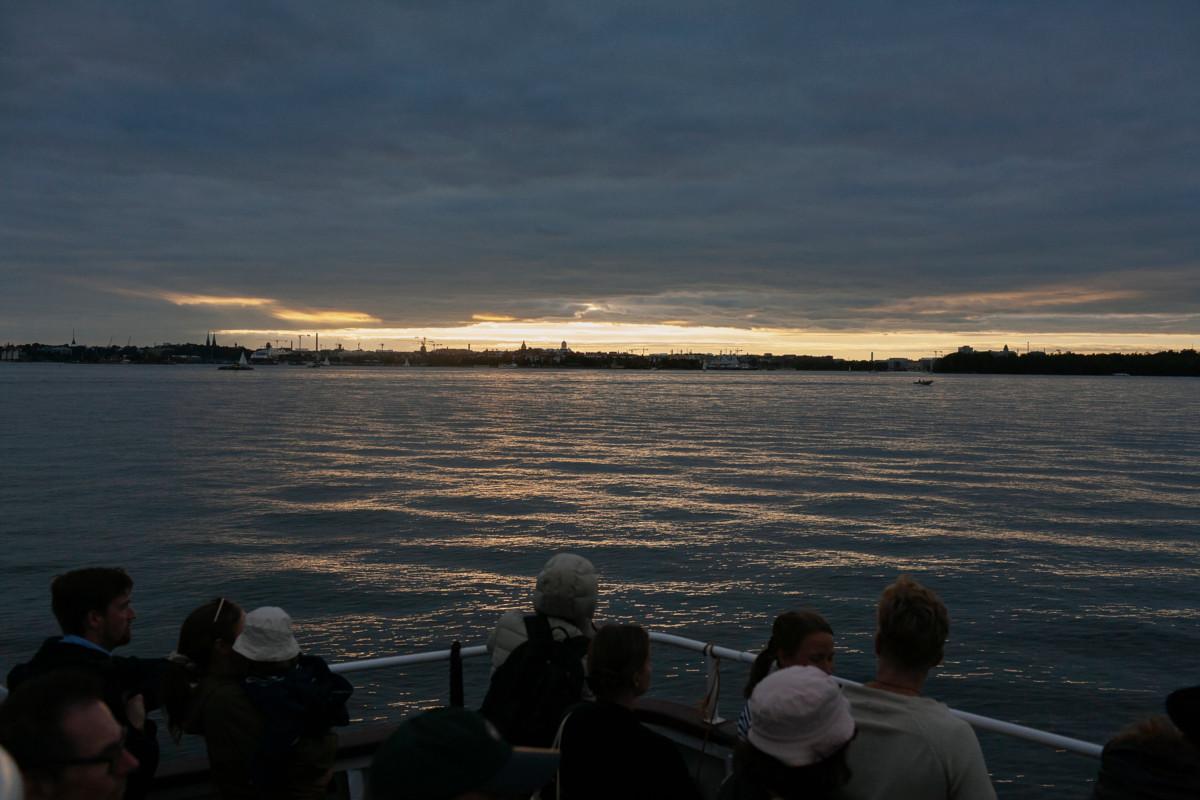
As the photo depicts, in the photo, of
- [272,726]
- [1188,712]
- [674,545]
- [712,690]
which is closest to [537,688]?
[272,726]

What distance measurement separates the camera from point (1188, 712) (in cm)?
258

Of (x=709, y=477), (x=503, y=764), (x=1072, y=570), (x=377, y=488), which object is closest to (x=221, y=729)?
(x=503, y=764)

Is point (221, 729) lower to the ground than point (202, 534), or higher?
higher

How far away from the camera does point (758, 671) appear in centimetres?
398

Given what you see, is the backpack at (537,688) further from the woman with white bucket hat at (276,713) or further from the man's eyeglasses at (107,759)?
the man's eyeglasses at (107,759)

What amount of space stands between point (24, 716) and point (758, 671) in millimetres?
2809

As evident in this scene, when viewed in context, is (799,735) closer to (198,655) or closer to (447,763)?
(447,763)

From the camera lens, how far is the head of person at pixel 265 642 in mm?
4059

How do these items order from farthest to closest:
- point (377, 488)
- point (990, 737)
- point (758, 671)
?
point (377, 488) → point (990, 737) → point (758, 671)

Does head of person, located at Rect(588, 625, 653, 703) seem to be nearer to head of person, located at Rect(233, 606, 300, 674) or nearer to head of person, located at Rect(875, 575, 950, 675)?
head of person, located at Rect(875, 575, 950, 675)

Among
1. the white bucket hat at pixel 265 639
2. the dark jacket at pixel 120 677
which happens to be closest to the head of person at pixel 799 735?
the white bucket hat at pixel 265 639

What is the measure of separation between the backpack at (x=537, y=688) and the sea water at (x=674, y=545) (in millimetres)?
8937

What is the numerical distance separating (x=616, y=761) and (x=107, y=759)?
1554 mm

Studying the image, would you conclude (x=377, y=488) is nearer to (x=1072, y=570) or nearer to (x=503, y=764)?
(x=1072, y=570)
